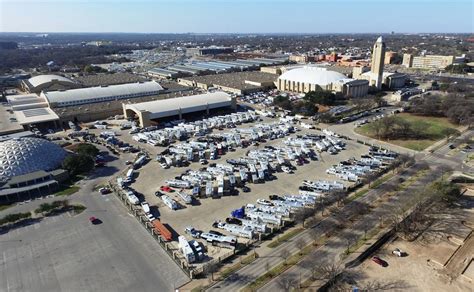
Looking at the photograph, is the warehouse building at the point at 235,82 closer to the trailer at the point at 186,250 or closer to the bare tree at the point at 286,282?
the trailer at the point at 186,250

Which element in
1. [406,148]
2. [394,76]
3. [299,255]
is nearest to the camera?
[299,255]

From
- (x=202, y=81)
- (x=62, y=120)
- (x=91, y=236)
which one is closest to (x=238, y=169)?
(x=91, y=236)

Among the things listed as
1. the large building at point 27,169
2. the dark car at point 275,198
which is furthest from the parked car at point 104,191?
the dark car at point 275,198

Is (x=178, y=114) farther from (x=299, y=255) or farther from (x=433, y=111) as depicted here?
(x=433, y=111)

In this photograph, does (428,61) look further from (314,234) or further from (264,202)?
(314,234)

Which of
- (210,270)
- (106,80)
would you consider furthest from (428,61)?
(210,270)
